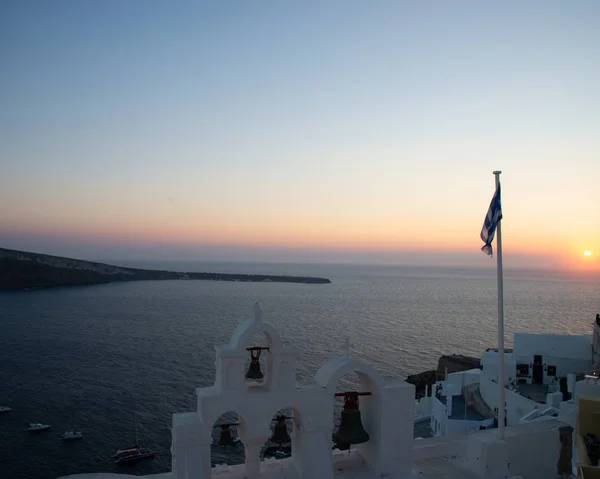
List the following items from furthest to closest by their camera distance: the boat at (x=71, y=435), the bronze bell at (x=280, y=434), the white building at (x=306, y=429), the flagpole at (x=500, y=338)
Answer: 1. the boat at (x=71, y=435)
2. the bronze bell at (x=280, y=434)
3. the flagpole at (x=500, y=338)
4. the white building at (x=306, y=429)

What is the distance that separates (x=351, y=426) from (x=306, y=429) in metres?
0.71

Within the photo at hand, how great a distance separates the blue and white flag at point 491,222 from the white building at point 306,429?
2.87 meters

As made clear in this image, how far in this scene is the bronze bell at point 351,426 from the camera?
24.6 ft

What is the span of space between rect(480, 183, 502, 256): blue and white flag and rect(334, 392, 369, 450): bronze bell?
3463mm

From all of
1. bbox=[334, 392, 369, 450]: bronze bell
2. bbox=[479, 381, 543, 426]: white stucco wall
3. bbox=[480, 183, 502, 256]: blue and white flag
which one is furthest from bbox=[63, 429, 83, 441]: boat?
bbox=[480, 183, 502, 256]: blue and white flag

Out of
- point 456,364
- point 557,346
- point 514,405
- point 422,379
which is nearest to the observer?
point 514,405

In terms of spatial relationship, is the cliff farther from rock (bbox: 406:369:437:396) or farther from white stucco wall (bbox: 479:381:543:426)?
white stucco wall (bbox: 479:381:543:426)

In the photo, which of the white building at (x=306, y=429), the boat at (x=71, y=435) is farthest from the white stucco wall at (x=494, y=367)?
the boat at (x=71, y=435)

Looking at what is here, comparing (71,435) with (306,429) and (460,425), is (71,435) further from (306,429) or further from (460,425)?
(306,429)

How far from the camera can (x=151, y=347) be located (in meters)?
53.9

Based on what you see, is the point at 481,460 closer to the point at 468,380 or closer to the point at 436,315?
the point at 468,380

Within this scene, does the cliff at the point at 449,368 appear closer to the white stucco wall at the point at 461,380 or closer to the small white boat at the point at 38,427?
the white stucco wall at the point at 461,380

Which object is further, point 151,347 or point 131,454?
point 151,347

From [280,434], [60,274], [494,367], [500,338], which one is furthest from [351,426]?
[60,274]
